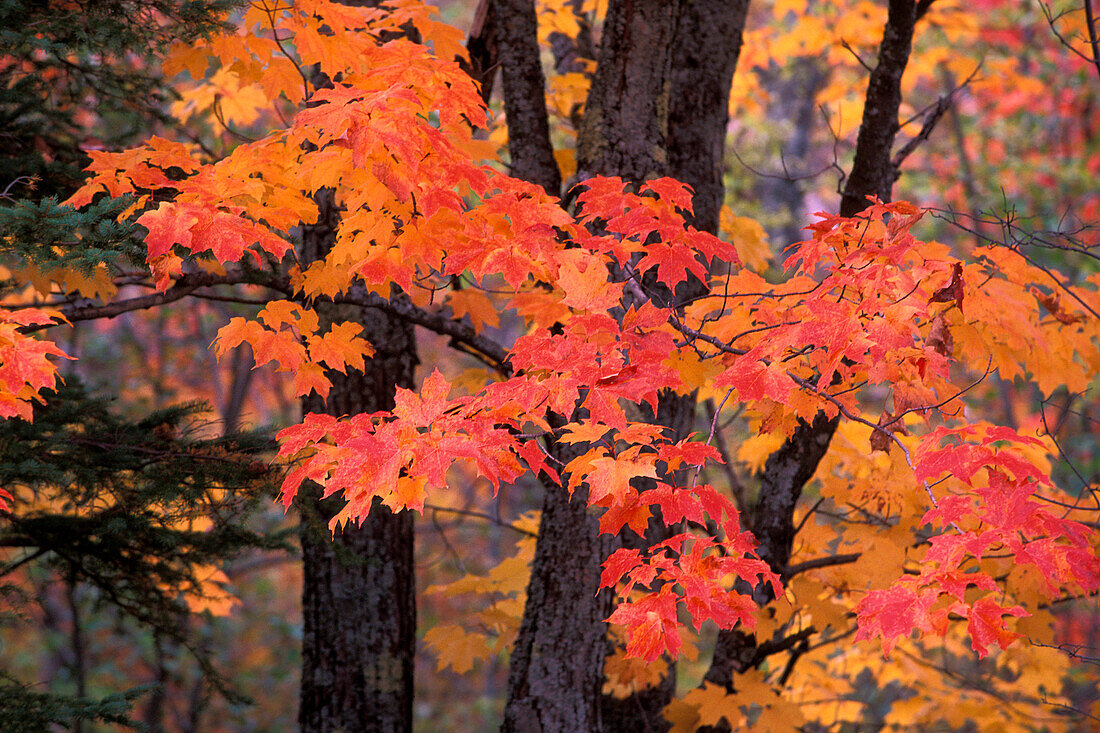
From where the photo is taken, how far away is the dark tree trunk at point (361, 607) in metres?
4.29

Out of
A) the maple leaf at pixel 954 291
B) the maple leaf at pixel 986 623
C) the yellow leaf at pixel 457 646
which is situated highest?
the maple leaf at pixel 954 291

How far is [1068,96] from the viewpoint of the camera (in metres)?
11.1

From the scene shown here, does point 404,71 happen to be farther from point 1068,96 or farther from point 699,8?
point 1068,96

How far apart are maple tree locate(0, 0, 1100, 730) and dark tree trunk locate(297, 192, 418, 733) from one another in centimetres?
8

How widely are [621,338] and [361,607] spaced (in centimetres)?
247

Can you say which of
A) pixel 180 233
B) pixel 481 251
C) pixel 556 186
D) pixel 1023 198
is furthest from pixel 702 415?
pixel 1023 198

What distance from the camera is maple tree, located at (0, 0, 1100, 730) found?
7.70ft

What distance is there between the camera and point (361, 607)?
14.3 feet

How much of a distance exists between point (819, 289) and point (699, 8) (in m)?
2.35

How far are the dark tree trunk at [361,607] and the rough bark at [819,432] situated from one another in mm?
1704

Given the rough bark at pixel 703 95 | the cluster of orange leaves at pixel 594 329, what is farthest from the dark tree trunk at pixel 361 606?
the rough bark at pixel 703 95

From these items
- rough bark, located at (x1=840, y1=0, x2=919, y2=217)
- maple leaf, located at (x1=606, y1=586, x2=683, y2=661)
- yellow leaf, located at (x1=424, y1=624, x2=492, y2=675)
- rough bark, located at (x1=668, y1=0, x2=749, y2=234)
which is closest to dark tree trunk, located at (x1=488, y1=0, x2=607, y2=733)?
yellow leaf, located at (x1=424, y1=624, x2=492, y2=675)

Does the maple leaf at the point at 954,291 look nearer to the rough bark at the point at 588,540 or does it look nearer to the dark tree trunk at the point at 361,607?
the rough bark at the point at 588,540

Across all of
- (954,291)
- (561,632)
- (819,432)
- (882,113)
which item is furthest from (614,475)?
(882,113)
